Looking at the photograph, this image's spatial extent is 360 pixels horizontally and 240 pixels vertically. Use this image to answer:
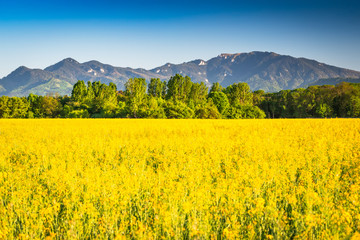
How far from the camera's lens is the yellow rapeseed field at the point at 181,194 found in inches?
129

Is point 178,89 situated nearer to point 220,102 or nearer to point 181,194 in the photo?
point 220,102

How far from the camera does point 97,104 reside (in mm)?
71125

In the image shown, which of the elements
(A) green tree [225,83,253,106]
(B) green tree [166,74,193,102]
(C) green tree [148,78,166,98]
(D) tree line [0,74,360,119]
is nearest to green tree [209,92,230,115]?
(D) tree line [0,74,360,119]

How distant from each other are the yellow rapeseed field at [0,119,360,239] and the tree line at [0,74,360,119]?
48.6 meters

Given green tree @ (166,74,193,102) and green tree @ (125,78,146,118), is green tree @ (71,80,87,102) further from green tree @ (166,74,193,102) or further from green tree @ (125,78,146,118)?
green tree @ (166,74,193,102)

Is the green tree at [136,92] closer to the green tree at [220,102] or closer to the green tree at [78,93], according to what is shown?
the green tree at [78,93]

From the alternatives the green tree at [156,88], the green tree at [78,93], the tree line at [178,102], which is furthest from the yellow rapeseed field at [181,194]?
the green tree at [156,88]

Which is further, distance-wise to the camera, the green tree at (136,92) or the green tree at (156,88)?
the green tree at (156,88)

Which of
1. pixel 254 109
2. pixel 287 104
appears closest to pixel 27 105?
pixel 254 109

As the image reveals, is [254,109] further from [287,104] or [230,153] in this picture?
[230,153]

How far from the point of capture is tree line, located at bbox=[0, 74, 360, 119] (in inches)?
2453

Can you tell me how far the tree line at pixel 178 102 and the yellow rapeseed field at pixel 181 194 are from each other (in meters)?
48.6

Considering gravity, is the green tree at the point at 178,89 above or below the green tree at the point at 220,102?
above

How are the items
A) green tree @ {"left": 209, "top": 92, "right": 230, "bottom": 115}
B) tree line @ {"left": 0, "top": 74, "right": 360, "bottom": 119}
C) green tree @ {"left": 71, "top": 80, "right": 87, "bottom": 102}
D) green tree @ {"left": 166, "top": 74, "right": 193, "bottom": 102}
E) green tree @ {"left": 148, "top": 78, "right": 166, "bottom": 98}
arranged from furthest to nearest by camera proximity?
green tree @ {"left": 148, "top": 78, "right": 166, "bottom": 98}
green tree @ {"left": 71, "top": 80, "right": 87, "bottom": 102}
green tree @ {"left": 166, "top": 74, "right": 193, "bottom": 102}
green tree @ {"left": 209, "top": 92, "right": 230, "bottom": 115}
tree line @ {"left": 0, "top": 74, "right": 360, "bottom": 119}
